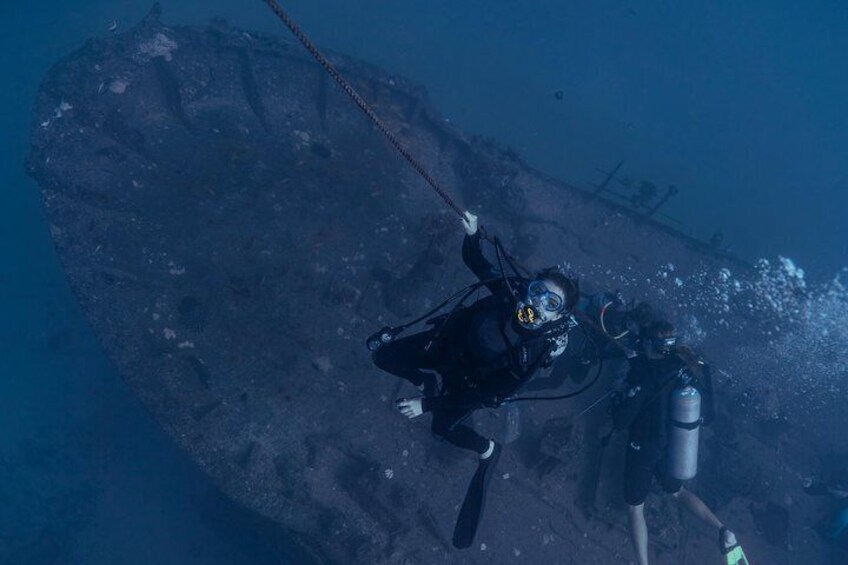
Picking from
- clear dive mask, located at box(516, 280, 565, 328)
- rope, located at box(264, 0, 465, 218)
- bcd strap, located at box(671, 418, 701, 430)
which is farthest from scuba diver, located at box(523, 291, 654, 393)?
rope, located at box(264, 0, 465, 218)

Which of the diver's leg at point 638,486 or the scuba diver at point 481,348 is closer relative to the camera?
the scuba diver at point 481,348

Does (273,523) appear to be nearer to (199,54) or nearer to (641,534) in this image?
(641,534)

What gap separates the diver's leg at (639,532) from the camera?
7.07 metres

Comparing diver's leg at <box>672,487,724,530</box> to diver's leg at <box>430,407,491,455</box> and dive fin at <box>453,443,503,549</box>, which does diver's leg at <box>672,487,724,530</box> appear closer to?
dive fin at <box>453,443,503,549</box>

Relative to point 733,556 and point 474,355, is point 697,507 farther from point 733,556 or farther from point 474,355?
point 474,355

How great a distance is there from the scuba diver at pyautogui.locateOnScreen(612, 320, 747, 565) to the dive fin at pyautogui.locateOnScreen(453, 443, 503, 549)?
9.65ft

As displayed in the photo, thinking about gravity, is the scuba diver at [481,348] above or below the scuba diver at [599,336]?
above

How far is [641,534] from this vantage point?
7125mm

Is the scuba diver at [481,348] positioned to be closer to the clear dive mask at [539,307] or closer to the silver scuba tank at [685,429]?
the clear dive mask at [539,307]

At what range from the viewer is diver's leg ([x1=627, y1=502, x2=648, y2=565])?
23.2ft

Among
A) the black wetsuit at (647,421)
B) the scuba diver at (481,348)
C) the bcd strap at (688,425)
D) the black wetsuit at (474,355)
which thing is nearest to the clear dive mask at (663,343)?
the black wetsuit at (647,421)

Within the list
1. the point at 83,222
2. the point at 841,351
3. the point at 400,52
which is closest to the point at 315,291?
the point at 83,222

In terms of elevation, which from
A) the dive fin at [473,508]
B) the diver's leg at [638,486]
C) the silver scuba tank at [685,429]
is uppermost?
the dive fin at [473,508]

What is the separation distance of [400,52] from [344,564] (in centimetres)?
2388
